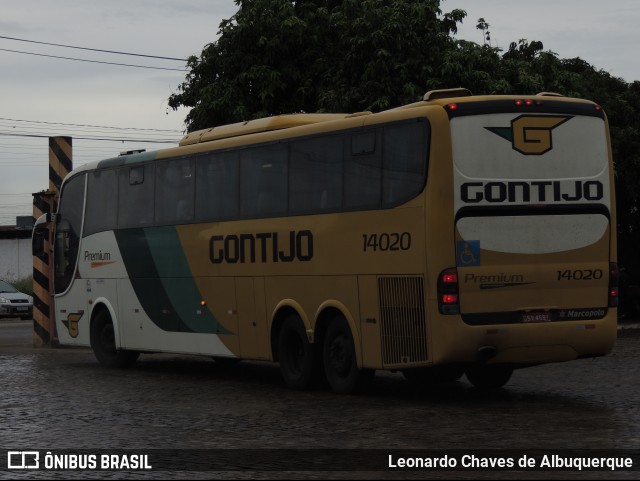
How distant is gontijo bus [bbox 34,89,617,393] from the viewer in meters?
14.9

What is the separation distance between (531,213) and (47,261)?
15.4 meters

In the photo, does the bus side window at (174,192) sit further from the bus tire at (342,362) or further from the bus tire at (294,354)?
the bus tire at (342,362)

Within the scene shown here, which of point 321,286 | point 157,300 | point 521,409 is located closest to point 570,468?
point 521,409

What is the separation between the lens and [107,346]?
22547 mm

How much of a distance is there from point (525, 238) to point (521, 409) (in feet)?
6.21

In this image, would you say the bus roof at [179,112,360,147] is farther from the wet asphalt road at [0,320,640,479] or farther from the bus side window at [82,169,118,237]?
the wet asphalt road at [0,320,640,479]

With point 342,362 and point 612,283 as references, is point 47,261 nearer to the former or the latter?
point 342,362

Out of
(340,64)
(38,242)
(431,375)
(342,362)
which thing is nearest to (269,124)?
(342,362)

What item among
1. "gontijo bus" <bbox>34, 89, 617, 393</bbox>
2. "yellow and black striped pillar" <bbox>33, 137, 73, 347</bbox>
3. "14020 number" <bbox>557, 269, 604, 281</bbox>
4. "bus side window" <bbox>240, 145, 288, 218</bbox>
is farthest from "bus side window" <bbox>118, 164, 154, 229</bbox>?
"14020 number" <bbox>557, 269, 604, 281</bbox>

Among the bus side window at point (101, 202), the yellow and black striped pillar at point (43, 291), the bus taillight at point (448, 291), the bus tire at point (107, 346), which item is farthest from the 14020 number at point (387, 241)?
the yellow and black striped pillar at point (43, 291)

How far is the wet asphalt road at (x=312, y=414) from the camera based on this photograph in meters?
11.7

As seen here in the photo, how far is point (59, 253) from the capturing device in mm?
23812

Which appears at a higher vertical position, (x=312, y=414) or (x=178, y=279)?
(x=178, y=279)

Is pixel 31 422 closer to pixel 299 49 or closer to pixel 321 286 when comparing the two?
pixel 321 286
